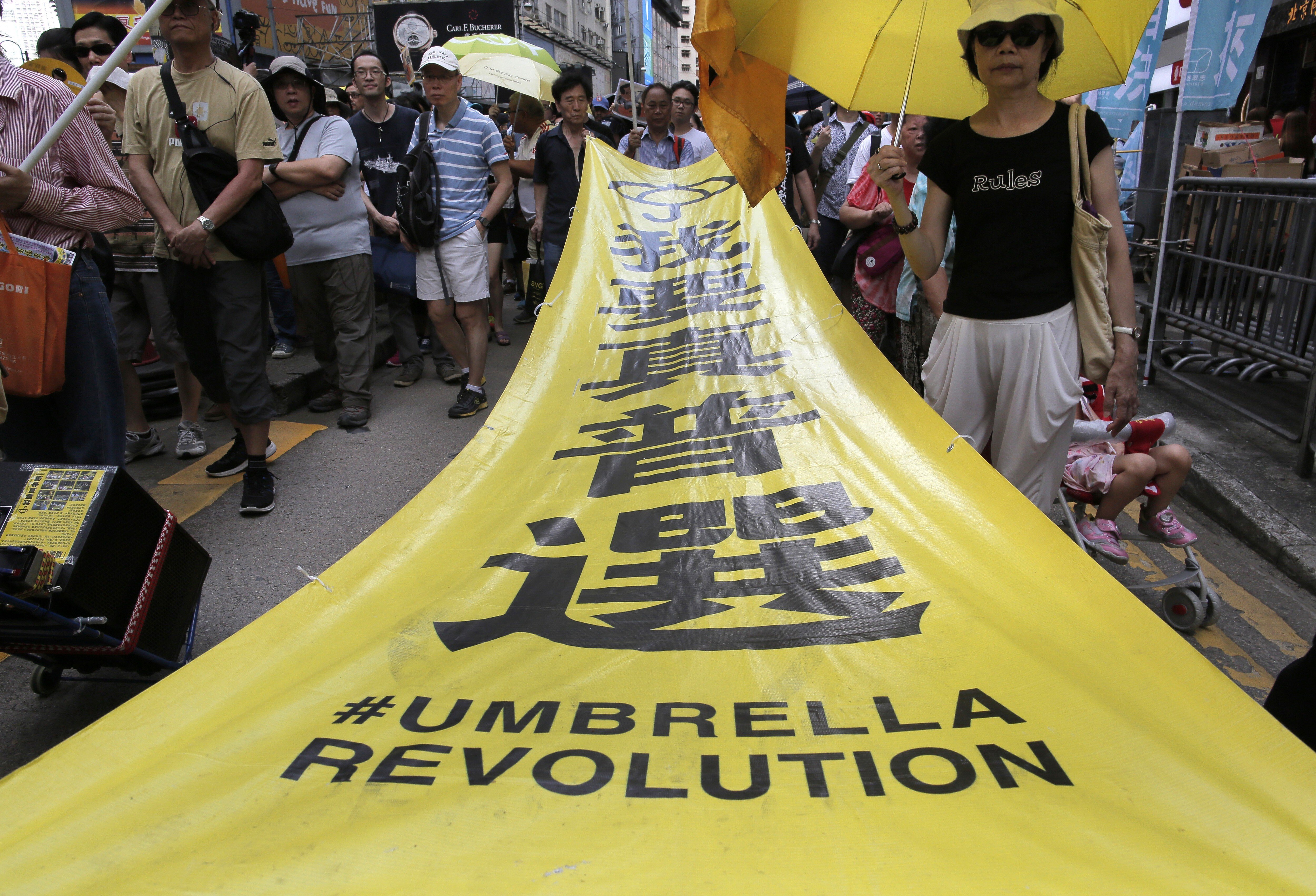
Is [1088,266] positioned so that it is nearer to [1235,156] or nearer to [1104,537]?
[1104,537]

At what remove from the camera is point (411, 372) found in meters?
6.33

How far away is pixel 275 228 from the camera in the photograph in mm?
3908

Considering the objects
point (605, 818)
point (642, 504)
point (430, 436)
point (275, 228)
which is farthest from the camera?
point (430, 436)

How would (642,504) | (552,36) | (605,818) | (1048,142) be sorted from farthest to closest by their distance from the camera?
(552,36)
(642,504)
(1048,142)
(605,818)

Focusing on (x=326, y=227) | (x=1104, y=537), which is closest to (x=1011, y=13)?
(x=1104, y=537)

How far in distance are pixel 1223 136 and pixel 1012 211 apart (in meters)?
8.18

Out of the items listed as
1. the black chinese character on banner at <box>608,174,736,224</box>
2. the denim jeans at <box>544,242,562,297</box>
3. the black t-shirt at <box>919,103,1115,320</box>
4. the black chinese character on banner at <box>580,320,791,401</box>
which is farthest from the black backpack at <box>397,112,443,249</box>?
the black t-shirt at <box>919,103,1115,320</box>

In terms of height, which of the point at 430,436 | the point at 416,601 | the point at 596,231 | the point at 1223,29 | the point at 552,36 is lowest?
the point at 430,436

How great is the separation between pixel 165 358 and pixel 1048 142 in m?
4.67

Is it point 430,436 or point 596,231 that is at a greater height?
point 596,231

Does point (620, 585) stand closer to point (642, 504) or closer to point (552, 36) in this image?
point (642, 504)

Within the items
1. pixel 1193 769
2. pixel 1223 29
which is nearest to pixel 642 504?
pixel 1193 769

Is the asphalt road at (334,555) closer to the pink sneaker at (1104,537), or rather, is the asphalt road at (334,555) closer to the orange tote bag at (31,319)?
the pink sneaker at (1104,537)

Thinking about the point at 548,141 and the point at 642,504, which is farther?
the point at 548,141
